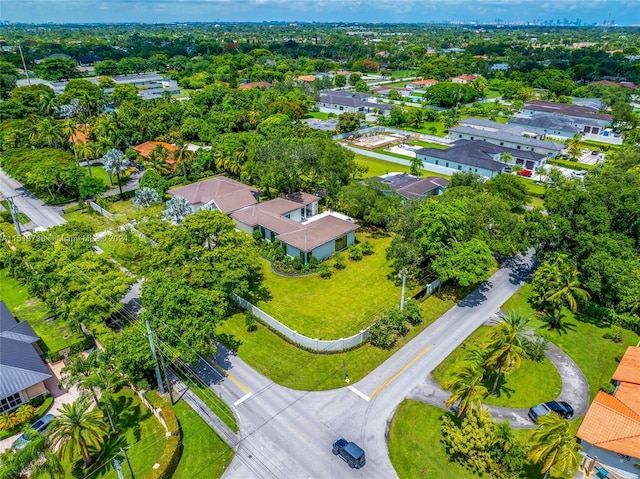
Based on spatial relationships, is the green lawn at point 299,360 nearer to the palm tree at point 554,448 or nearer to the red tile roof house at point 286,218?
the palm tree at point 554,448

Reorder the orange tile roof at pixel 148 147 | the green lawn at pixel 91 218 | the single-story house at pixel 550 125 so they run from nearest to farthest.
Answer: the green lawn at pixel 91 218
the orange tile roof at pixel 148 147
the single-story house at pixel 550 125

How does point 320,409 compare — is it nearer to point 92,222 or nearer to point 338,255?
point 338,255

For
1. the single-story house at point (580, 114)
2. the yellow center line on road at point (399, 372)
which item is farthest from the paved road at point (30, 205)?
the single-story house at point (580, 114)

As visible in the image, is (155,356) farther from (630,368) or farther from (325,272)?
(630,368)

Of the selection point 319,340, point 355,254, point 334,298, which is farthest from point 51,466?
point 355,254

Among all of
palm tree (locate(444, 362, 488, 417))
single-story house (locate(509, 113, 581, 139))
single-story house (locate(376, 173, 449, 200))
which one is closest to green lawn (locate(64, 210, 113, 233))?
single-story house (locate(376, 173, 449, 200))

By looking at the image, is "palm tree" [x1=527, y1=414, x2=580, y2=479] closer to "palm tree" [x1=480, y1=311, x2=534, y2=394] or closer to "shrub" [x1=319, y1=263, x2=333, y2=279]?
"palm tree" [x1=480, y1=311, x2=534, y2=394]
